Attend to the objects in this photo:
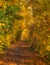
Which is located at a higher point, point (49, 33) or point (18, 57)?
point (49, 33)

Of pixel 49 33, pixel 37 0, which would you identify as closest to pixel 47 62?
pixel 49 33

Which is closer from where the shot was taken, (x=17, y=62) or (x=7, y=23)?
(x=7, y=23)

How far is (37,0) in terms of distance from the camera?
971 centimetres

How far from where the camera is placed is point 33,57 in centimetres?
1433

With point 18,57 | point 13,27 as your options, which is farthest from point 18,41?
point 13,27

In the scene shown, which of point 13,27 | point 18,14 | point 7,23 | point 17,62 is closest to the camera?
point 7,23

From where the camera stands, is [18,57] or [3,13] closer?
[3,13]

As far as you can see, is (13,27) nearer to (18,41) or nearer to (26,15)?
(26,15)

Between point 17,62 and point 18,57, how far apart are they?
4.25 ft

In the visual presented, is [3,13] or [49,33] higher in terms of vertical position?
[3,13]

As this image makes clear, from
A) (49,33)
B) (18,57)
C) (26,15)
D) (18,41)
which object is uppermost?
(26,15)

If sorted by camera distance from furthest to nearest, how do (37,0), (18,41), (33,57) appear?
1. (18,41)
2. (33,57)
3. (37,0)

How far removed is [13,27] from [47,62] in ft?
14.0

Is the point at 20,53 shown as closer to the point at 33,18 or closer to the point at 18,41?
the point at 18,41
